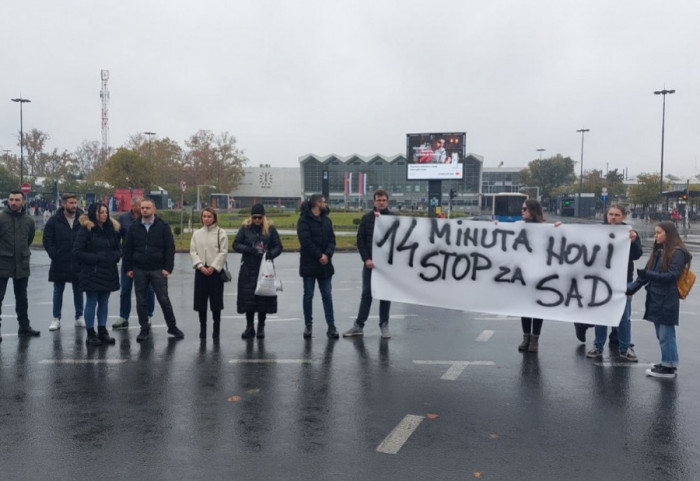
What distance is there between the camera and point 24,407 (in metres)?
5.44

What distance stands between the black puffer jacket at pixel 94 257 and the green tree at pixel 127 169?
60.9 metres

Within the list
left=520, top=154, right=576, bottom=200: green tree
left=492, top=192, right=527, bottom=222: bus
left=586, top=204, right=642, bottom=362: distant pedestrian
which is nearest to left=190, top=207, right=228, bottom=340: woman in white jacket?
left=586, top=204, right=642, bottom=362: distant pedestrian

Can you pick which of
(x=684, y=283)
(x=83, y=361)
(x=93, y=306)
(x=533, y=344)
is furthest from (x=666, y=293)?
(x=93, y=306)

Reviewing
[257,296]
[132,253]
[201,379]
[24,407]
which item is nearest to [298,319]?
[257,296]

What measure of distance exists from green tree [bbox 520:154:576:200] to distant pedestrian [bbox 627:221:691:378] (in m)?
117

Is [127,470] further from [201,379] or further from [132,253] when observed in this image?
[132,253]

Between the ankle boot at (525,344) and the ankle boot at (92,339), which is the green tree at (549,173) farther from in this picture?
the ankle boot at (92,339)

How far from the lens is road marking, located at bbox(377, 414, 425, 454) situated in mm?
4555

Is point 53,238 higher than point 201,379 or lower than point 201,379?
higher

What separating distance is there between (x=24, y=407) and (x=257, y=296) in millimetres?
3292

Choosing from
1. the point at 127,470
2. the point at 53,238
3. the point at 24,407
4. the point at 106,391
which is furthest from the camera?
the point at 53,238

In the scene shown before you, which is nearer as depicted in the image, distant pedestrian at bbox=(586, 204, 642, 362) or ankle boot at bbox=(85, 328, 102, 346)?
distant pedestrian at bbox=(586, 204, 642, 362)

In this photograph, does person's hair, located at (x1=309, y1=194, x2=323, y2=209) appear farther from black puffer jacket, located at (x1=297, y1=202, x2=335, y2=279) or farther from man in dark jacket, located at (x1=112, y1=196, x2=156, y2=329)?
man in dark jacket, located at (x1=112, y1=196, x2=156, y2=329)

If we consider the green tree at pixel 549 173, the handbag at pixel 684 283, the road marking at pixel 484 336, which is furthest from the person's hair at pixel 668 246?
the green tree at pixel 549 173
